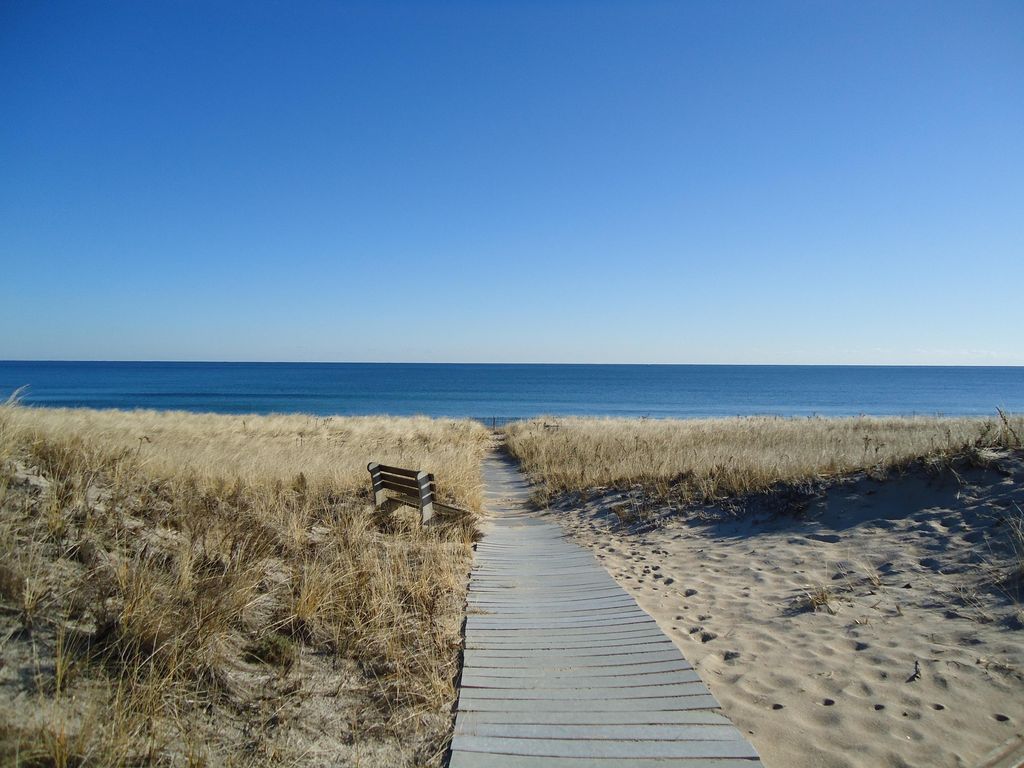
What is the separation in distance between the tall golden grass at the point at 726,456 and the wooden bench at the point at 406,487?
15.2 ft

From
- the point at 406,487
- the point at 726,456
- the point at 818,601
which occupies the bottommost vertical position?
the point at 818,601

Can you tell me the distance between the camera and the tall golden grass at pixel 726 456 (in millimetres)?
9383

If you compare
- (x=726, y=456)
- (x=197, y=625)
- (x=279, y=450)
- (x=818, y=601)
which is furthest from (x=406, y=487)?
(x=279, y=450)

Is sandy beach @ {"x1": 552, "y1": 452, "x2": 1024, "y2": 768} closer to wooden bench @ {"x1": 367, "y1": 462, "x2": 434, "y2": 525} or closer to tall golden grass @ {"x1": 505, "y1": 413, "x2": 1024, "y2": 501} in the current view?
tall golden grass @ {"x1": 505, "y1": 413, "x2": 1024, "y2": 501}

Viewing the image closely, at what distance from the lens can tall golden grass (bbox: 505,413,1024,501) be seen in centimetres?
938

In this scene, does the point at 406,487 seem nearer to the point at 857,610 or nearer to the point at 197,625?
the point at 197,625

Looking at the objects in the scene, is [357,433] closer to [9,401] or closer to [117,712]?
[9,401]

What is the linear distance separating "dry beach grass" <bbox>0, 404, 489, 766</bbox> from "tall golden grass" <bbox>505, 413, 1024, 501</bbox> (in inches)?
220

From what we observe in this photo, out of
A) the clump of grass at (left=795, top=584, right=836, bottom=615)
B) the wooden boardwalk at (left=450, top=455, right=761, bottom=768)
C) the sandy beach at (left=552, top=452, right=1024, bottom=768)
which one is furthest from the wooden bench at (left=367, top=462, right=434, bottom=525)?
the clump of grass at (left=795, top=584, right=836, bottom=615)

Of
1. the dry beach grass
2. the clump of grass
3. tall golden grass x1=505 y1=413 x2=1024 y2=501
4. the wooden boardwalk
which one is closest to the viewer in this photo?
the dry beach grass

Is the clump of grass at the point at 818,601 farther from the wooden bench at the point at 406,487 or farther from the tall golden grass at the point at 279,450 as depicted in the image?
the tall golden grass at the point at 279,450

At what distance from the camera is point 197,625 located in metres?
3.72

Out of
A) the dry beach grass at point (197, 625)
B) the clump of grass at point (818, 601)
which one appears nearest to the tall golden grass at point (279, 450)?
the dry beach grass at point (197, 625)

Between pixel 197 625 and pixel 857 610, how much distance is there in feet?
18.9
